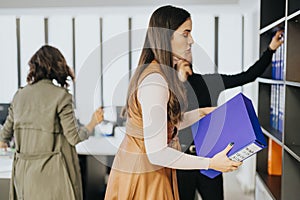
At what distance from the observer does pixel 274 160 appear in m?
2.66

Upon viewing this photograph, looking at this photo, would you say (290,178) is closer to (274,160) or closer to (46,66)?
(274,160)

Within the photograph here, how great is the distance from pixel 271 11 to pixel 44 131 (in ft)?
4.85

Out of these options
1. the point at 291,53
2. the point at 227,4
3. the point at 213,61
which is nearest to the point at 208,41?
the point at 213,61

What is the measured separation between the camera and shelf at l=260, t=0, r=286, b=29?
8.38 ft

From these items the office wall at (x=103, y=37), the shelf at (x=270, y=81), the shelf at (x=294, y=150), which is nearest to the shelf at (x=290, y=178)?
the shelf at (x=294, y=150)

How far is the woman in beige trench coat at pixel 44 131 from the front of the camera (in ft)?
8.62

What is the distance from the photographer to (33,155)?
8.84 ft

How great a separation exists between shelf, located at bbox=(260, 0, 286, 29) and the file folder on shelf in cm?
98

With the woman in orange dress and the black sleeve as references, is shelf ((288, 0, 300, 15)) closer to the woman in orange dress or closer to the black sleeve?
the black sleeve

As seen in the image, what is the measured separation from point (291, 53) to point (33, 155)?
1.58m

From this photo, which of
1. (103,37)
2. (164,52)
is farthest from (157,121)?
(103,37)

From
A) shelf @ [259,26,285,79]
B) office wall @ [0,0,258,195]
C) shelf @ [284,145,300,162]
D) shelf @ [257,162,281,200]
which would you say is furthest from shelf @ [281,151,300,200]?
office wall @ [0,0,258,195]

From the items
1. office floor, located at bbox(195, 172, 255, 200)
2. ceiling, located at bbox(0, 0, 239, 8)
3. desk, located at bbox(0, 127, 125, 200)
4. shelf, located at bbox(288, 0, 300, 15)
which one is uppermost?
ceiling, located at bbox(0, 0, 239, 8)

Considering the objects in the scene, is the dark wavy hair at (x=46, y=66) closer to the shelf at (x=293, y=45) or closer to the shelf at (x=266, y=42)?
the shelf at (x=266, y=42)
